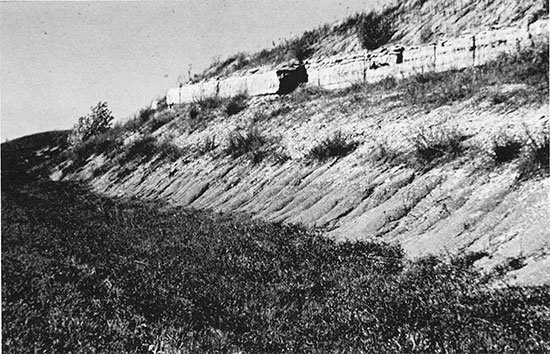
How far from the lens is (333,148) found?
12.3 m

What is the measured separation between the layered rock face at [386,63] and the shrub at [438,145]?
477 centimetres

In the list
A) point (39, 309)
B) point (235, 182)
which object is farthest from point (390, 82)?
point (39, 309)

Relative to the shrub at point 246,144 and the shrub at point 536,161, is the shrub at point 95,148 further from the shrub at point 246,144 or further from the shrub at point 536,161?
the shrub at point 536,161

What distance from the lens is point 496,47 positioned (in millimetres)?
13766

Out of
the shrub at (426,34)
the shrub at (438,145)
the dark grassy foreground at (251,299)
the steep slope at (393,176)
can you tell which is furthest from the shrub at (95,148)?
the shrub at (438,145)

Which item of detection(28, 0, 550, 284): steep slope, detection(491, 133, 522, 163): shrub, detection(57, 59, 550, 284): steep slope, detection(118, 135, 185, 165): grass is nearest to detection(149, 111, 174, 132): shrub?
detection(118, 135, 185, 165): grass

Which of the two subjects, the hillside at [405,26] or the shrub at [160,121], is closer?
the hillside at [405,26]

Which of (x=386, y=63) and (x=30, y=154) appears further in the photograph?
(x=30, y=154)

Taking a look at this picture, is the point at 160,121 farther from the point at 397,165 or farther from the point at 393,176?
the point at 393,176

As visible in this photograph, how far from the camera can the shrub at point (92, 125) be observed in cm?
3234

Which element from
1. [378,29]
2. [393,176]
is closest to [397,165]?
[393,176]

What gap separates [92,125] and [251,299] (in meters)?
29.2

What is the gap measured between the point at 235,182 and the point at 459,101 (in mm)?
6229

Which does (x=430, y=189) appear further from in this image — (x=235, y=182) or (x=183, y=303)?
(x=235, y=182)
